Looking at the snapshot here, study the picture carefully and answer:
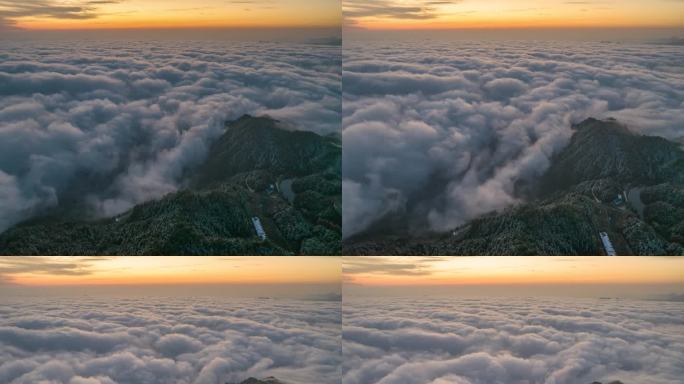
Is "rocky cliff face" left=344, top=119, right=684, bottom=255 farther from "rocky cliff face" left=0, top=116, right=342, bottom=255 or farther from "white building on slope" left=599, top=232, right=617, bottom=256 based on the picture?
"rocky cliff face" left=0, top=116, right=342, bottom=255

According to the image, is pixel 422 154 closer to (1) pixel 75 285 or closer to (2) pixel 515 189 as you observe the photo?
(2) pixel 515 189

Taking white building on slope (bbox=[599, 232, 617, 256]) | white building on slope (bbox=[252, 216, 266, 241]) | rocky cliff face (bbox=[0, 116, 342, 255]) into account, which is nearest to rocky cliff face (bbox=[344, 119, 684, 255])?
white building on slope (bbox=[599, 232, 617, 256])

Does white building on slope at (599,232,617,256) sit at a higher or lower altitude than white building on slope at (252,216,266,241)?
lower

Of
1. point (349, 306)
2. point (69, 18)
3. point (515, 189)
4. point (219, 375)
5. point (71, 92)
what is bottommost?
point (219, 375)

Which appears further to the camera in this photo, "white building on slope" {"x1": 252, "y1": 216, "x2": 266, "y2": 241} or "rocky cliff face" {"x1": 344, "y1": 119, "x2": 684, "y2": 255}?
"white building on slope" {"x1": 252, "y1": 216, "x2": 266, "y2": 241}

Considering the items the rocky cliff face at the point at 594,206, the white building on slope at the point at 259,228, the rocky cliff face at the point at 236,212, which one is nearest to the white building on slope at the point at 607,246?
the rocky cliff face at the point at 594,206

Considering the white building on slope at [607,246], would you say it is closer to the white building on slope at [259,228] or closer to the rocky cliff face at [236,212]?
the rocky cliff face at [236,212]

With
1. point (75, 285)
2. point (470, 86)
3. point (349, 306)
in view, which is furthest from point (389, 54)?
point (75, 285)
